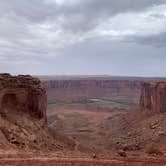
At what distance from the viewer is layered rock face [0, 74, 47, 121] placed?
130ft

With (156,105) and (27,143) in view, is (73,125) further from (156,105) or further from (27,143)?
(27,143)

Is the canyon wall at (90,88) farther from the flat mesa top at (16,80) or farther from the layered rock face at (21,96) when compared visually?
the flat mesa top at (16,80)

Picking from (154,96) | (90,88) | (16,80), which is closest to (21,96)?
(16,80)

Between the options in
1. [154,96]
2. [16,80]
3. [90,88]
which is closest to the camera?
[16,80]

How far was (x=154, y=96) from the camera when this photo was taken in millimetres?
82125

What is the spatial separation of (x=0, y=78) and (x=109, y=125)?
2067 inches

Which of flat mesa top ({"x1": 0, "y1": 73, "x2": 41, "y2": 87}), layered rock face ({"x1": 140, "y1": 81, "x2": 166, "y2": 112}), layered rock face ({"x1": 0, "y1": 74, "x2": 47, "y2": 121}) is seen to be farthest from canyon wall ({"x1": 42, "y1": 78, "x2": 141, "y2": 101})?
flat mesa top ({"x1": 0, "y1": 73, "x2": 41, "y2": 87})

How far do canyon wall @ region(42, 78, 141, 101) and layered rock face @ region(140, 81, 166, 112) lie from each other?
70767 millimetres

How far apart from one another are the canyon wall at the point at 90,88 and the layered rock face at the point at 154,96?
70.8 metres

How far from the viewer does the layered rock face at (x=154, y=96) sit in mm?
78425

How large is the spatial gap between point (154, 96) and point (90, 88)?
3524 inches

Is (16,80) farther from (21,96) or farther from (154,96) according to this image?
(154,96)

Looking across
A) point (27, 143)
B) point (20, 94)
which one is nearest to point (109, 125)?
point (20, 94)

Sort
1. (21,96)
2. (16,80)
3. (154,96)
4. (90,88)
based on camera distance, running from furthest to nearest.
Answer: (90,88) → (154,96) → (16,80) → (21,96)
